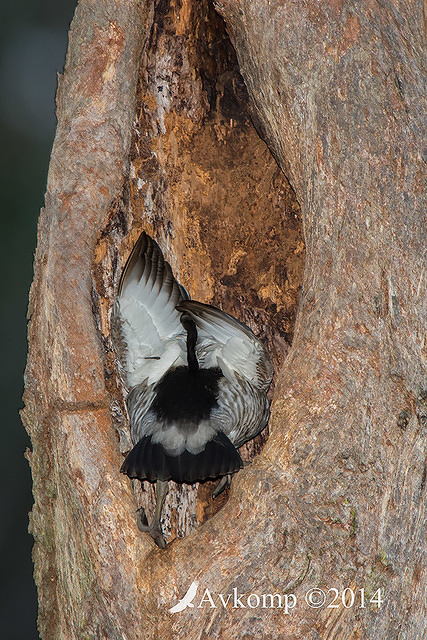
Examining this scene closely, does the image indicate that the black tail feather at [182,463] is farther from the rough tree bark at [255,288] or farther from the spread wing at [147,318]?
the spread wing at [147,318]

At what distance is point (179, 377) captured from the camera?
3.08 metres

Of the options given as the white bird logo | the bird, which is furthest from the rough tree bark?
the bird

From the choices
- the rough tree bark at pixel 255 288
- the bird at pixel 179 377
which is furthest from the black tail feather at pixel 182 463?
the rough tree bark at pixel 255 288

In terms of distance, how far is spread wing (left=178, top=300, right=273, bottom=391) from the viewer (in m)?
2.90

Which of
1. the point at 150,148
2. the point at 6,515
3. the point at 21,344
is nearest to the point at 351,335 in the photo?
the point at 150,148

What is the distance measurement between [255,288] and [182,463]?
1.01 meters

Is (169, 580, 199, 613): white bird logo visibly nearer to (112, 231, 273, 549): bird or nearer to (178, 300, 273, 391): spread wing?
→ (112, 231, 273, 549): bird

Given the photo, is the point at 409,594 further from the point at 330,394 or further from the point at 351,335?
the point at 351,335

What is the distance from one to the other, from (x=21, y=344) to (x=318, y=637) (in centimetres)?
430

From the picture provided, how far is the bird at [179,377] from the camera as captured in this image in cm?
277

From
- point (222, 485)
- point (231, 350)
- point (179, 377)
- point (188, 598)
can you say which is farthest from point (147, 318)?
point (188, 598)

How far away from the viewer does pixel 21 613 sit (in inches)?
234

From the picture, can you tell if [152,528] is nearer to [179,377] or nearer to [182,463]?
[182,463]

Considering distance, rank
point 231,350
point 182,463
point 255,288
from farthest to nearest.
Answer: point 255,288 < point 231,350 < point 182,463
